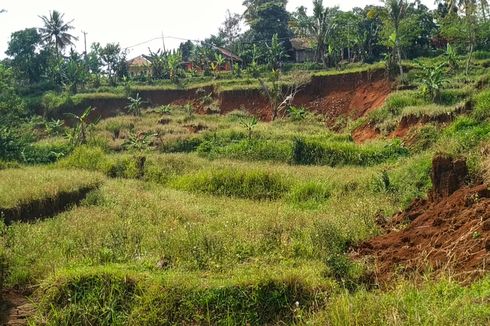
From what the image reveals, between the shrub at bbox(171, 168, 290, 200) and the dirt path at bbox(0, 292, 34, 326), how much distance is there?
32.4 ft

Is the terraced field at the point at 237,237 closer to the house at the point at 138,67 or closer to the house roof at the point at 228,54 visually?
the house roof at the point at 228,54

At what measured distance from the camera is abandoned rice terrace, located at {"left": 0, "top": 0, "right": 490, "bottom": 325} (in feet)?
24.3

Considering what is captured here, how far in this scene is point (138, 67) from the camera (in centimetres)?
5716

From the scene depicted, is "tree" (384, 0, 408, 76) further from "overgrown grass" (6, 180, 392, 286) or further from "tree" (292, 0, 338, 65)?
"overgrown grass" (6, 180, 392, 286)

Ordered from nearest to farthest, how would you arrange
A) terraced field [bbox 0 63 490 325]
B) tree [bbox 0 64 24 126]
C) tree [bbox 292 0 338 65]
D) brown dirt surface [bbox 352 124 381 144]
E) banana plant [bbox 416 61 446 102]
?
terraced field [bbox 0 63 490 325] → banana plant [bbox 416 61 446 102] → brown dirt surface [bbox 352 124 381 144] → tree [bbox 0 64 24 126] → tree [bbox 292 0 338 65]

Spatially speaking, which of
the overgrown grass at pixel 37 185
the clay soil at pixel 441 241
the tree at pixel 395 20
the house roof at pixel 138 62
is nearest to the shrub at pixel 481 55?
the tree at pixel 395 20

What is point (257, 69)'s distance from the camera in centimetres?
4175

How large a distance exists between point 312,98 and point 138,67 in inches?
1045

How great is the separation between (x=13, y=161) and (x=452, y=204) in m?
21.9

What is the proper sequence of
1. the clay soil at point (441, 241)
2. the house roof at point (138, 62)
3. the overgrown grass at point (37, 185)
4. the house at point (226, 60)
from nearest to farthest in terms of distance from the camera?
the clay soil at point (441, 241), the overgrown grass at point (37, 185), the house at point (226, 60), the house roof at point (138, 62)

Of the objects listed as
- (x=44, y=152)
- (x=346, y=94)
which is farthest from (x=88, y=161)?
(x=346, y=94)

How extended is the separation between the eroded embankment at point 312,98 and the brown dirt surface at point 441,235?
19.7 metres

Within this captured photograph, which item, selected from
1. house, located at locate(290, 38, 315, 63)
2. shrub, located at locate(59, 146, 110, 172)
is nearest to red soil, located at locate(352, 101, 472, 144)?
shrub, located at locate(59, 146, 110, 172)

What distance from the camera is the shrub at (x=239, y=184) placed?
17594 millimetres
